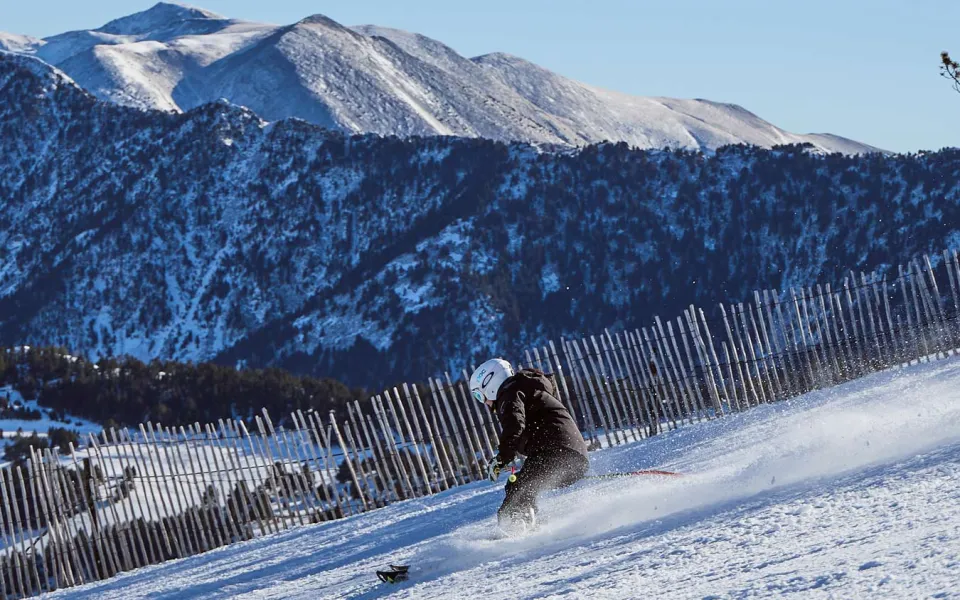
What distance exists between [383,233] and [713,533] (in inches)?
4112

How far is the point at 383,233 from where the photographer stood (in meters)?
111

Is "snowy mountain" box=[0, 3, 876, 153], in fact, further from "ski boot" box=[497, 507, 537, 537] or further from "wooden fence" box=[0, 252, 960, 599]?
"ski boot" box=[497, 507, 537, 537]

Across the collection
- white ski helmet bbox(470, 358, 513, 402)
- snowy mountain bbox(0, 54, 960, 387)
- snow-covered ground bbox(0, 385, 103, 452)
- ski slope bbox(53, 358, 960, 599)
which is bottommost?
ski slope bbox(53, 358, 960, 599)

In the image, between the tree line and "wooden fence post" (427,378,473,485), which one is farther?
the tree line

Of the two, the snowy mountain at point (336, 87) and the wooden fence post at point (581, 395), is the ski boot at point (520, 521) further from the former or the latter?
the snowy mountain at point (336, 87)

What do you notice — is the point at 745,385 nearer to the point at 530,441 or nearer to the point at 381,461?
the point at 381,461

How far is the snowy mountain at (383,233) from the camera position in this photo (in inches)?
3548

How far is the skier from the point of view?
8070 millimetres

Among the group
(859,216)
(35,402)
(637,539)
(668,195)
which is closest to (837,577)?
(637,539)

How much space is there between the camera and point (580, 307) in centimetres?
9344

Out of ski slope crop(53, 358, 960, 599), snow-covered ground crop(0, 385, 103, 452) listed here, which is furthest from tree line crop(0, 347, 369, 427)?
ski slope crop(53, 358, 960, 599)

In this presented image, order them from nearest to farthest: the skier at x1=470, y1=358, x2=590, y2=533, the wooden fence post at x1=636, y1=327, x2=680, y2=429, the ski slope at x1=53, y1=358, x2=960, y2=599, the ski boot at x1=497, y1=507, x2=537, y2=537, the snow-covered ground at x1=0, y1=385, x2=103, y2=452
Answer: the ski slope at x1=53, y1=358, x2=960, y2=599 < the skier at x1=470, y1=358, x2=590, y2=533 < the ski boot at x1=497, y1=507, x2=537, y2=537 < the wooden fence post at x1=636, y1=327, x2=680, y2=429 < the snow-covered ground at x1=0, y1=385, x2=103, y2=452

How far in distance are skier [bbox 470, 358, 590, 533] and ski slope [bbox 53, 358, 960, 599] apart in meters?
0.25

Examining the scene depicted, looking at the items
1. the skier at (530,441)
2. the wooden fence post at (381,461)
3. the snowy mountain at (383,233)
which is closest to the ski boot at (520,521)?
the skier at (530,441)
